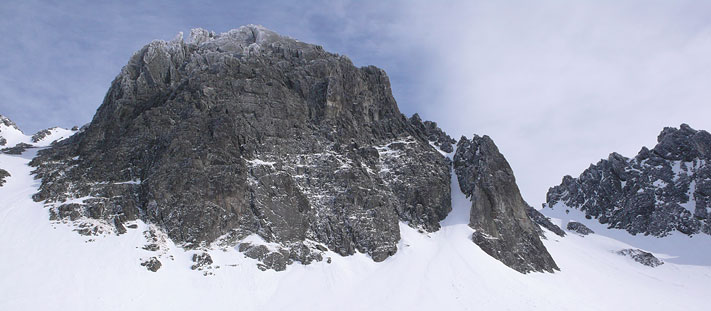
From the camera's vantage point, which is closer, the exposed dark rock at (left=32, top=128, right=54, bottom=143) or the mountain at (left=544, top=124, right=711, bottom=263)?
the mountain at (left=544, top=124, right=711, bottom=263)

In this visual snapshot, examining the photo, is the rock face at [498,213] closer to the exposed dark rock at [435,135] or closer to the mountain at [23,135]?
the exposed dark rock at [435,135]

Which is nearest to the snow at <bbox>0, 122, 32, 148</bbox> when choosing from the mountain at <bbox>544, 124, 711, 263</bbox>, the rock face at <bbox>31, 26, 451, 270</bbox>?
the rock face at <bbox>31, 26, 451, 270</bbox>

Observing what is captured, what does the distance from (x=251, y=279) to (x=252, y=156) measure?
16590 millimetres

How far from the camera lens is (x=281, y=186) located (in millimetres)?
52656

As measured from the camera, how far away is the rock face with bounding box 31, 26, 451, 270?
47.8 metres

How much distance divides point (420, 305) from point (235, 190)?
76.5 feet

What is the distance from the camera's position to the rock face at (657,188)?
278ft

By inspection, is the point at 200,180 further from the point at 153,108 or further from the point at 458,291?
the point at 458,291

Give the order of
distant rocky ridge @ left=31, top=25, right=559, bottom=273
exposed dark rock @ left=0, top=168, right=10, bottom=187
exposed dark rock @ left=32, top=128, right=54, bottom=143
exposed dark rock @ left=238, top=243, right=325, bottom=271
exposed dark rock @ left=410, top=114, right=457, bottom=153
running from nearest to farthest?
1. exposed dark rock @ left=238, top=243, right=325, bottom=271
2. distant rocky ridge @ left=31, top=25, right=559, bottom=273
3. exposed dark rock @ left=0, top=168, right=10, bottom=187
4. exposed dark rock @ left=410, top=114, right=457, bottom=153
5. exposed dark rock @ left=32, top=128, right=54, bottom=143

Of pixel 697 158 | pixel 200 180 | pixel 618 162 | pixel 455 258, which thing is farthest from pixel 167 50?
pixel 697 158

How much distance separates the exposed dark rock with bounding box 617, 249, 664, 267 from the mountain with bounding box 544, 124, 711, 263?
Answer: 6810mm

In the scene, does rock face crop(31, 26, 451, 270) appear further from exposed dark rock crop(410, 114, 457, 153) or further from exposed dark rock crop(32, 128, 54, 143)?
exposed dark rock crop(32, 128, 54, 143)

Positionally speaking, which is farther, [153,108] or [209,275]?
[153,108]

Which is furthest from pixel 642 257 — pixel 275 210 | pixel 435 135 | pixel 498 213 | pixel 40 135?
pixel 40 135
